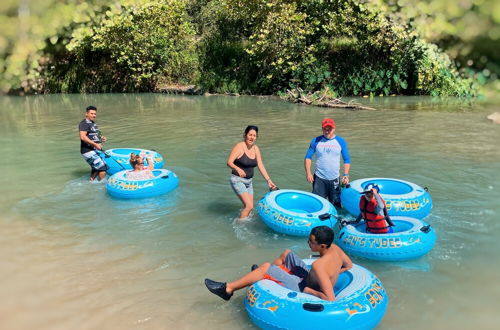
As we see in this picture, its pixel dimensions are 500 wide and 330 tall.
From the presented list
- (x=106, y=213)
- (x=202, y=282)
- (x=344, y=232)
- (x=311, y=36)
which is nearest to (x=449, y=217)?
(x=344, y=232)

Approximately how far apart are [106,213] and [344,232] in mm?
4368

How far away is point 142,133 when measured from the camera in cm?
1622

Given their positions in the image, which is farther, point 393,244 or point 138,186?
Answer: point 138,186

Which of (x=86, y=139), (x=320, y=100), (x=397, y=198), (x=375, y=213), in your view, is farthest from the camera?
(x=320, y=100)

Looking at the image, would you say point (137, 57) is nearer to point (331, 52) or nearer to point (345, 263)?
point (331, 52)

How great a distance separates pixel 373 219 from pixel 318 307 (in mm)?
2413

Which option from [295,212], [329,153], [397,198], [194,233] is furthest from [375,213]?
[194,233]

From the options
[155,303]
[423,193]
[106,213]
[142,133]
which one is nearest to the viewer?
[155,303]

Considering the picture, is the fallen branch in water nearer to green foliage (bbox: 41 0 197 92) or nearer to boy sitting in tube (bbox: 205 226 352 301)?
green foliage (bbox: 41 0 197 92)

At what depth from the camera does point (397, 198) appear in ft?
24.3

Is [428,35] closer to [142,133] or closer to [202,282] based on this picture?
[202,282]

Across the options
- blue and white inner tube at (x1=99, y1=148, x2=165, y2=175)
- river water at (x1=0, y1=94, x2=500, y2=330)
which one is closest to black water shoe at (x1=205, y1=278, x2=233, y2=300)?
river water at (x1=0, y1=94, x2=500, y2=330)

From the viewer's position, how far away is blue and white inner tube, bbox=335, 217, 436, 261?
618 centimetres

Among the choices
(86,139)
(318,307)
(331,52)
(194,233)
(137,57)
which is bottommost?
(194,233)
